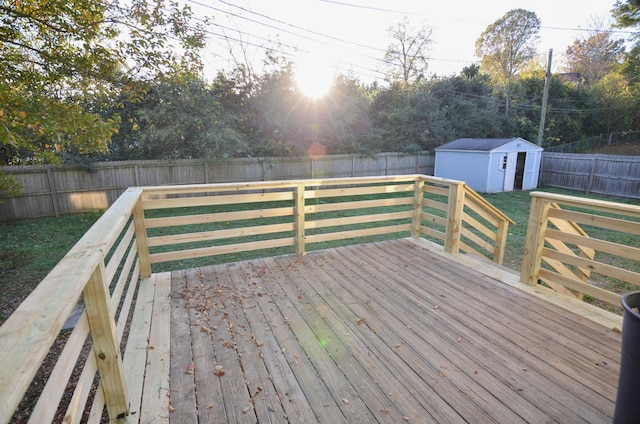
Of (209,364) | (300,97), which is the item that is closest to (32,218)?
(300,97)

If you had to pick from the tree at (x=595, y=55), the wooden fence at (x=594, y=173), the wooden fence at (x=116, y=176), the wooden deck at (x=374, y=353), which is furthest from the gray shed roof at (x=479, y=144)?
the tree at (x=595, y=55)

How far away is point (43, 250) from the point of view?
18.9ft

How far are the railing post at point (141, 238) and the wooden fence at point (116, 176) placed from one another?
581cm

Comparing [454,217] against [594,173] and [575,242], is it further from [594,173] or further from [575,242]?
[594,173]

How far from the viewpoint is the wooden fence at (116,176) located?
7926mm

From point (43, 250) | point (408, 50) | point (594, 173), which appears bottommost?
point (43, 250)

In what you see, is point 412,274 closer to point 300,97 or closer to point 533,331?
point 533,331

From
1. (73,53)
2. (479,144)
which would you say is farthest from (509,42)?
(73,53)

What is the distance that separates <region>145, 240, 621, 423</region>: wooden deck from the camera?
5.97 ft

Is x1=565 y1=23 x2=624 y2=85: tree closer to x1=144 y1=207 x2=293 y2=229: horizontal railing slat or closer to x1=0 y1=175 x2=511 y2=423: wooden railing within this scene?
x1=0 y1=175 x2=511 y2=423: wooden railing

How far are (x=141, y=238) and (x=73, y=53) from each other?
255 cm

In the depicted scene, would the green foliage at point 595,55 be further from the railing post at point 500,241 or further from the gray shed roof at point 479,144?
the railing post at point 500,241

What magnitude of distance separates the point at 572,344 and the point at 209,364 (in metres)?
2.53

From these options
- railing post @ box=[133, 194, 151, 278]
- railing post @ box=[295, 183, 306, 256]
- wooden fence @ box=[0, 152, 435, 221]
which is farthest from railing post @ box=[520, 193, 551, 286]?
wooden fence @ box=[0, 152, 435, 221]
